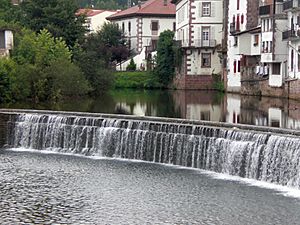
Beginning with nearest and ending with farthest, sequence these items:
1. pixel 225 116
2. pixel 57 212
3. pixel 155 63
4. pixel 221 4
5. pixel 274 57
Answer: pixel 57 212, pixel 225 116, pixel 274 57, pixel 221 4, pixel 155 63

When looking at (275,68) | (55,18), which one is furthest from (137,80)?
(275,68)

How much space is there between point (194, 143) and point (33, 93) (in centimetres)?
2021

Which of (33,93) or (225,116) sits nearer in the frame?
(225,116)

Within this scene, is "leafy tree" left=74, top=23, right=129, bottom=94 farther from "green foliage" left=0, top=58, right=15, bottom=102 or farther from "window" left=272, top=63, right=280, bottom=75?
"window" left=272, top=63, right=280, bottom=75

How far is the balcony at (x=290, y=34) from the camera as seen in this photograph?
159 ft

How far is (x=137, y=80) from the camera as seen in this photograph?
74875 millimetres

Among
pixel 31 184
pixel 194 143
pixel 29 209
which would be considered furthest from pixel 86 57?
pixel 29 209

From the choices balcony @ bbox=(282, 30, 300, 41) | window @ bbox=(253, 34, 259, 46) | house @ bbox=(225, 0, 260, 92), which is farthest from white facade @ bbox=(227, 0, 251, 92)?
balcony @ bbox=(282, 30, 300, 41)

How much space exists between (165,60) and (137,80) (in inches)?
162

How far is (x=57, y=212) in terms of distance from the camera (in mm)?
20484

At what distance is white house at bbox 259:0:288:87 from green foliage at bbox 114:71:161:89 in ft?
69.4

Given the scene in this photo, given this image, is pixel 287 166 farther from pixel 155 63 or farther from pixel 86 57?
pixel 155 63

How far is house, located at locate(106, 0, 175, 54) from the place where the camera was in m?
86.5

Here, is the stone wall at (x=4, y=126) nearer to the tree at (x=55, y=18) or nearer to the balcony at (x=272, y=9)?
the tree at (x=55, y=18)
